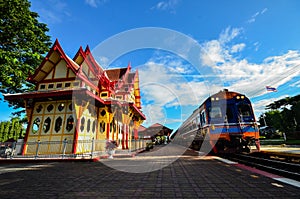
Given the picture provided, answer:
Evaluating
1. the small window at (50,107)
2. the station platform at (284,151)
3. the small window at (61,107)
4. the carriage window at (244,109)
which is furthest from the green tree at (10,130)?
the station platform at (284,151)

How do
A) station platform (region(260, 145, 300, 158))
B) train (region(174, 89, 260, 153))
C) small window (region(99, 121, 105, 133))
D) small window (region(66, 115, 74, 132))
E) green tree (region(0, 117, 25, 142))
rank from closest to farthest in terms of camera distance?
station platform (region(260, 145, 300, 158)) → train (region(174, 89, 260, 153)) → small window (region(66, 115, 74, 132)) → small window (region(99, 121, 105, 133)) → green tree (region(0, 117, 25, 142))

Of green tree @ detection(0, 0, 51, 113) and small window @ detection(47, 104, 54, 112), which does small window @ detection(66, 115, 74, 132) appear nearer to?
small window @ detection(47, 104, 54, 112)

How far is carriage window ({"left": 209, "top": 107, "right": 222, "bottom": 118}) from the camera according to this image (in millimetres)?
9000

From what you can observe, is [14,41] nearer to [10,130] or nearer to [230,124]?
[230,124]

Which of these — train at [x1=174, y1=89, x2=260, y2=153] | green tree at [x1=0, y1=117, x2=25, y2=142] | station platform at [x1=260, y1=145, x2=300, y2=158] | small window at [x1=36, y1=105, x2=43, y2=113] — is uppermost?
green tree at [x1=0, y1=117, x2=25, y2=142]

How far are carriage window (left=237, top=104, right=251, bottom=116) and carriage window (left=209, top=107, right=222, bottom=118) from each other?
3.93 ft

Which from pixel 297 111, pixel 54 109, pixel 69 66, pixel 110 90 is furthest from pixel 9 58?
pixel 297 111

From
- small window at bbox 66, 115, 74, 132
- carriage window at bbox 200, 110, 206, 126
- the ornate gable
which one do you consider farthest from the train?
the ornate gable

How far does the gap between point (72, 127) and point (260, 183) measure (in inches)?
435

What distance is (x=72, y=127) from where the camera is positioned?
35.6 feet

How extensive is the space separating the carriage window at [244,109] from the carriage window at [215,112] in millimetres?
1197

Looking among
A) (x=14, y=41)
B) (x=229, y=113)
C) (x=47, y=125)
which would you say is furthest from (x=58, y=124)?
(x=229, y=113)

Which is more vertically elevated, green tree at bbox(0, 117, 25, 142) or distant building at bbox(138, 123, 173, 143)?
green tree at bbox(0, 117, 25, 142)

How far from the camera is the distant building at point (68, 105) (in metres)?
10.4
